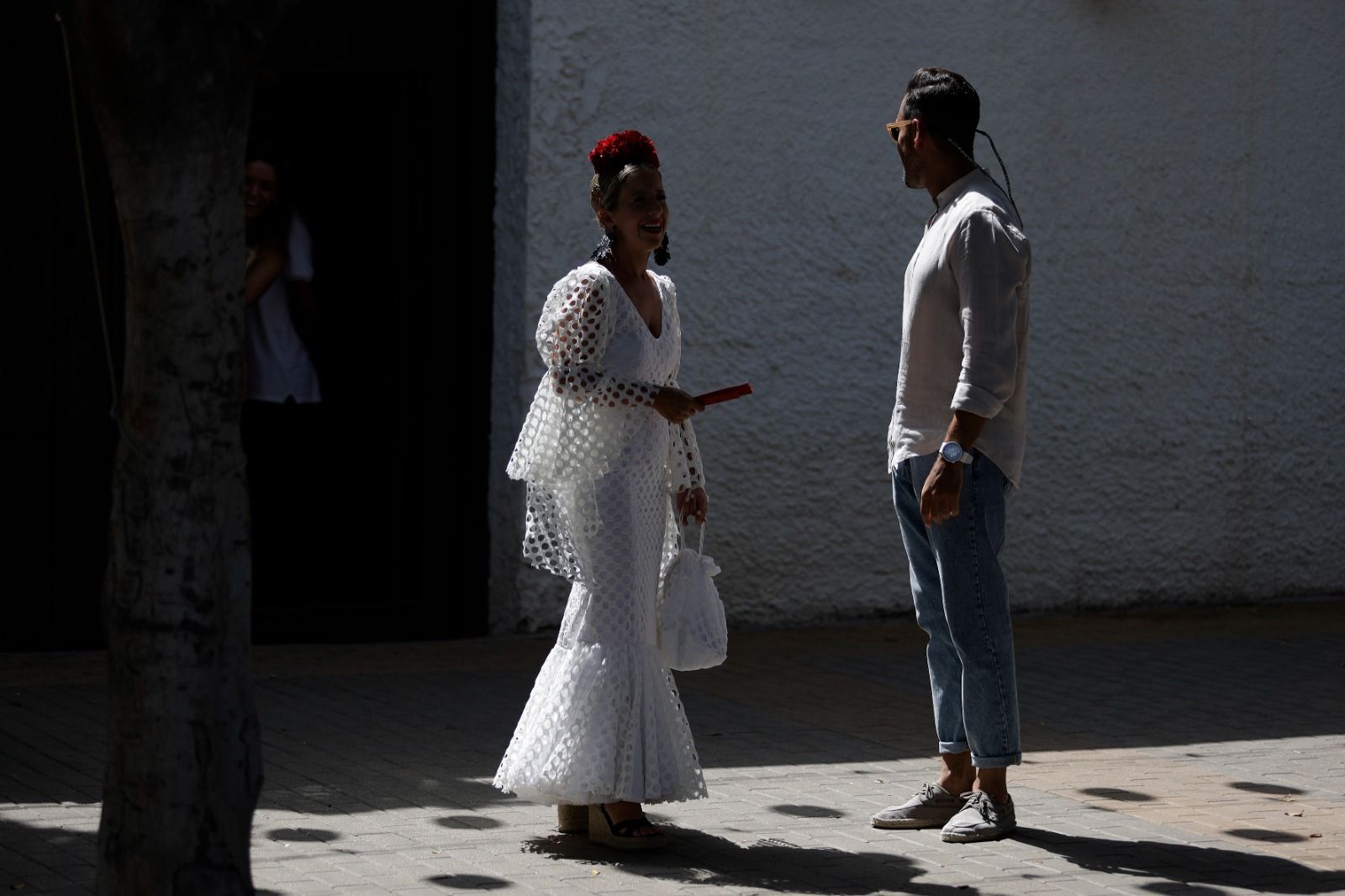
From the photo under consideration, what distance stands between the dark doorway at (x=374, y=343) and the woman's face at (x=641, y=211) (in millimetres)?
3592

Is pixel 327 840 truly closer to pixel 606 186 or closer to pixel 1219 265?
pixel 606 186

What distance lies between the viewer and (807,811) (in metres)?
6.16

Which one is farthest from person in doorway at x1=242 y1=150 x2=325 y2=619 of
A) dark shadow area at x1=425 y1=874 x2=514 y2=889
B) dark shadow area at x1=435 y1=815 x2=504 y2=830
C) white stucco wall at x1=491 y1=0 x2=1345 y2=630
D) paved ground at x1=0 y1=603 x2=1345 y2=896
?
dark shadow area at x1=425 y1=874 x2=514 y2=889

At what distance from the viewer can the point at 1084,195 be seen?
10.4 metres

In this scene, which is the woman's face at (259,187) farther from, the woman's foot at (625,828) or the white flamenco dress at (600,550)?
the woman's foot at (625,828)

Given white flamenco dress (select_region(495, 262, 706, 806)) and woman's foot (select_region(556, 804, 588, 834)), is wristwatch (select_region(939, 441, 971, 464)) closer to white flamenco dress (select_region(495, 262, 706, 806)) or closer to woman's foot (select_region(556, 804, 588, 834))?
white flamenco dress (select_region(495, 262, 706, 806))

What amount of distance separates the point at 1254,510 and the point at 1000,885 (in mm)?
6100

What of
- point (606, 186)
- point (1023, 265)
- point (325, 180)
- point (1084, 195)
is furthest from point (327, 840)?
point (1084, 195)

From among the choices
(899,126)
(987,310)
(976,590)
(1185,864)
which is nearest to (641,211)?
(899,126)

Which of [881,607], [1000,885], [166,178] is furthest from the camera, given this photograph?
[881,607]

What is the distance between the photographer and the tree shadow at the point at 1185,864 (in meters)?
5.36

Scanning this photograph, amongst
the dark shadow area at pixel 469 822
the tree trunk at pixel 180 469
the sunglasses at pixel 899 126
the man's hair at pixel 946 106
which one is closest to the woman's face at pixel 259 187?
the dark shadow area at pixel 469 822

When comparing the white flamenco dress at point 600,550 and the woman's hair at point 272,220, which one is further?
the woman's hair at point 272,220

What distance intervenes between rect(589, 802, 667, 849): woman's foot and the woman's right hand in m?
1.04
